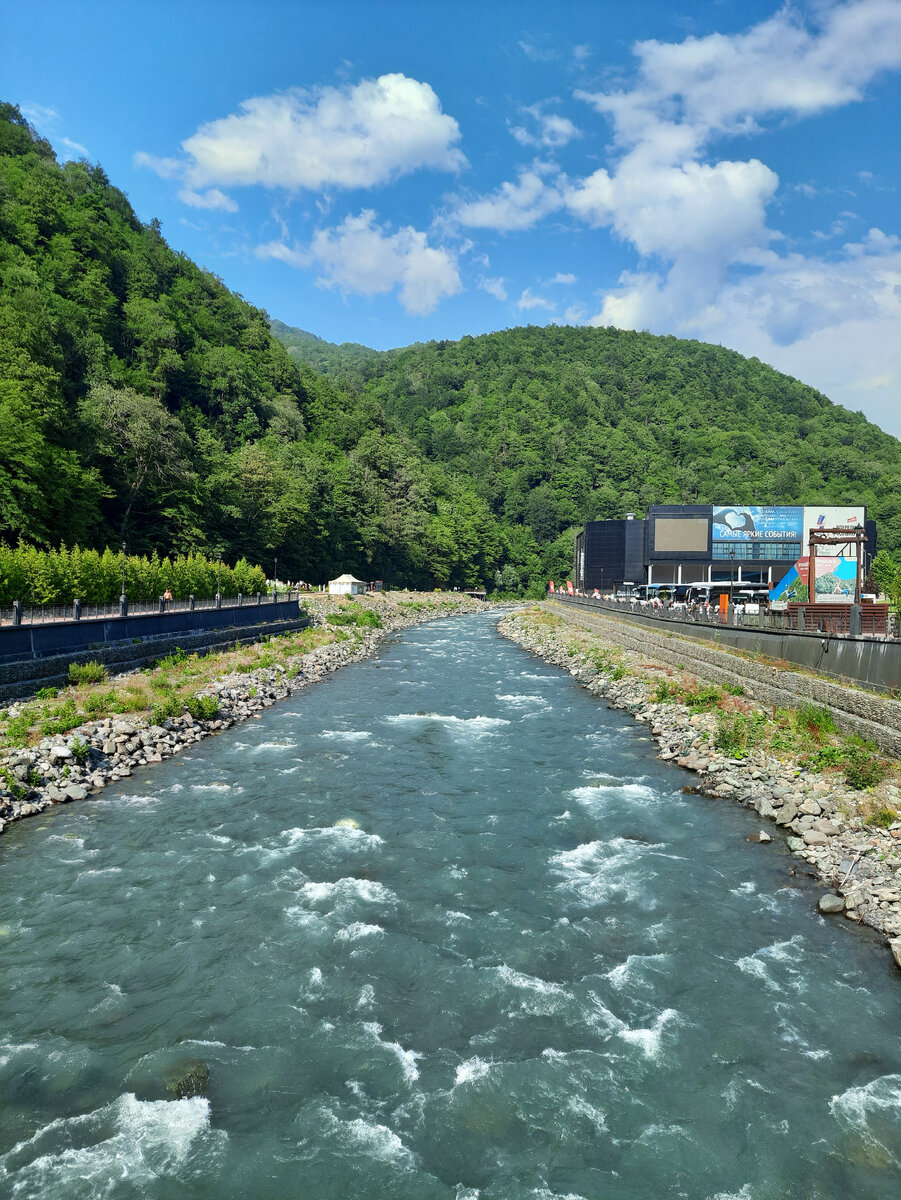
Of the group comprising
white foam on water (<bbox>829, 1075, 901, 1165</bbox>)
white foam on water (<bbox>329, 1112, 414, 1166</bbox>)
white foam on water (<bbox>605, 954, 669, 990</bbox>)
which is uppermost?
white foam on water (<bbox>605, 954, 669, 990</bbox>)

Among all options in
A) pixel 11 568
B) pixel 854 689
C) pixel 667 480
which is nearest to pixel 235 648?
pixel 11 568

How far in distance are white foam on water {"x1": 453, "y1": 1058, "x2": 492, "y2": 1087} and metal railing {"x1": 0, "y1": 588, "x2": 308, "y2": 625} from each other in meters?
24.4

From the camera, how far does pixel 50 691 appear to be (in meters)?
25.6

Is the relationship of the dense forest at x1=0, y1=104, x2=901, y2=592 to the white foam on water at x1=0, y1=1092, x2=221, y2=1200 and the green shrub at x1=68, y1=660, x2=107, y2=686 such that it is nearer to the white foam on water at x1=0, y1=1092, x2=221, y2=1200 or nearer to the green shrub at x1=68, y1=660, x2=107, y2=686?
the green shrub at x1=68, y1=660, x2=107, y2=686

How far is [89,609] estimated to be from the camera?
33.0 meters

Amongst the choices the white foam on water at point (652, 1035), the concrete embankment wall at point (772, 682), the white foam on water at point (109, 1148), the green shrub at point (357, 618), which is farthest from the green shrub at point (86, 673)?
the green shrub at point (357, 618)

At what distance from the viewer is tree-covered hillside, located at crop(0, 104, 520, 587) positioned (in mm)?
55406

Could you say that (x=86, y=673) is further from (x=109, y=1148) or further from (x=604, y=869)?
(x=109, y=1148)

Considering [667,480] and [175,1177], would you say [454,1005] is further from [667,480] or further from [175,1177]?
[667,480]

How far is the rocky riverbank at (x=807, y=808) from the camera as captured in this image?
41.8ft

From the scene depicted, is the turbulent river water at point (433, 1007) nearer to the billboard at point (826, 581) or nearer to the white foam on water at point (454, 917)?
the white foam on water at point (454, 917)

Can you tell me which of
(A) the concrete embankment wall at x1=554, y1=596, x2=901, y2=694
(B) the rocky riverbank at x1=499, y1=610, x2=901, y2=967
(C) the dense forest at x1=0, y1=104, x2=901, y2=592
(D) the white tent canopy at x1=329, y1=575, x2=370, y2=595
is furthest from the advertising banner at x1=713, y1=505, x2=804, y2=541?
(B) the rocky riverbank at x1=499, y1=610, x2=901, y2=967

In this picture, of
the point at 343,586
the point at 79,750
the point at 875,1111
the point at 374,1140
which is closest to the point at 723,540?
the point at 343,586

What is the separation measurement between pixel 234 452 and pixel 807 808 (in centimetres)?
9586
